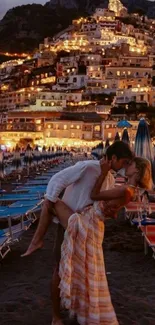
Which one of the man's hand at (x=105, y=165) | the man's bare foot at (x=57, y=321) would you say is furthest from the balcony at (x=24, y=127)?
the man's hand at (x=105, y=165)

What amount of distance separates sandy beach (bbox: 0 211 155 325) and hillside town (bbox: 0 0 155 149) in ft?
160

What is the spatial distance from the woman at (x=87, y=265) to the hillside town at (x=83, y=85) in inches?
2078

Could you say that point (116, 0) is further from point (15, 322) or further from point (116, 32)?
point (15, 322)

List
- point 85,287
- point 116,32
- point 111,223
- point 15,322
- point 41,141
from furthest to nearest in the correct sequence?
1. point 116,32
2. point 41,141
3. point 111,223
4. point 15,322
5. point 85,287

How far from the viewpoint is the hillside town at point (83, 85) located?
261 feet

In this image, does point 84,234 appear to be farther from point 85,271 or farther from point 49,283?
point 49,283

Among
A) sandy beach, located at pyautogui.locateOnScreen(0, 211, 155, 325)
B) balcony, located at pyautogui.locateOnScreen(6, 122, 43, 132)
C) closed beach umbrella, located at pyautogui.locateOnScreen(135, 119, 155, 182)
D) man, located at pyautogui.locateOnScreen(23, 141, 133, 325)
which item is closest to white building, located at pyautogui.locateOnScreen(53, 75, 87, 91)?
balcony, located at pyautogui.locateOnScreen(6, 122, 43, 132)

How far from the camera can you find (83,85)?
10169 centimetres

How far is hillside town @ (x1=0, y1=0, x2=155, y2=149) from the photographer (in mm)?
79625

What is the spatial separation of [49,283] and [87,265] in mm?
2137

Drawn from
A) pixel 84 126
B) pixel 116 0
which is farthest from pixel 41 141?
pixel 116 0

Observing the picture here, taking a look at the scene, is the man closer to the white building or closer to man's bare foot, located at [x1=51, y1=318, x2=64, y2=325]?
man's bare foot, located at [x1=51, y1=318, x2=64, y2=325]

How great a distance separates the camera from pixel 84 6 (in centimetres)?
18400

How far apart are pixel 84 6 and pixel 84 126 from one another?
116098 millimetres
